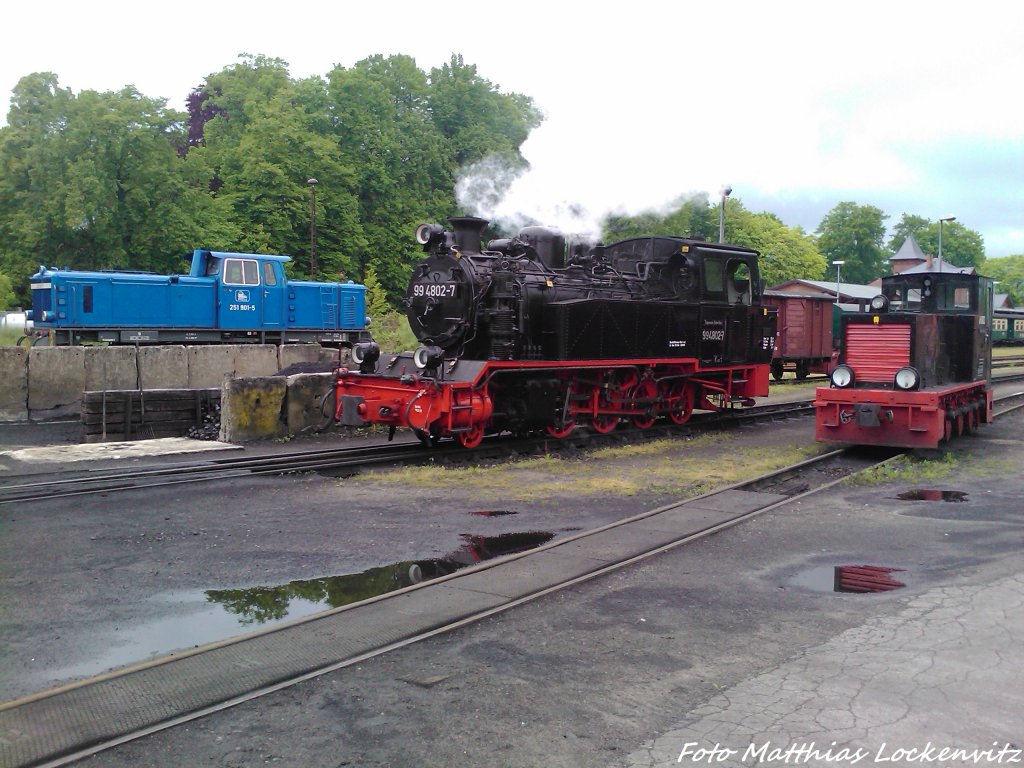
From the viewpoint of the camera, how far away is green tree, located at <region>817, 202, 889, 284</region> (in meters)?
111

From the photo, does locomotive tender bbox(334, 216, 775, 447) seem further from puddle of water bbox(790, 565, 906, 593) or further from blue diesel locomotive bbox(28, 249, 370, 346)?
blue diesel locomotive bbox(28, 249, 370, 346)

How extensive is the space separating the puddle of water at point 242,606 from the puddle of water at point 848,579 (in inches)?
93.1

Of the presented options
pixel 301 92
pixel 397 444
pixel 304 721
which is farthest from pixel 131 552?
pixel 301 92

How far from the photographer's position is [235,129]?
4284 centimetres

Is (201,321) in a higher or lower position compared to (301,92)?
lower

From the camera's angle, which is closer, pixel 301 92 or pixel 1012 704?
pixel 1012 704

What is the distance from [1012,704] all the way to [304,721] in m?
3.61

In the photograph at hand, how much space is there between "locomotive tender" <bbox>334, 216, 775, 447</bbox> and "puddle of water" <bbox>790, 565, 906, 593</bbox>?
5872 millimetres

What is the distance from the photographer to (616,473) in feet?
37.5

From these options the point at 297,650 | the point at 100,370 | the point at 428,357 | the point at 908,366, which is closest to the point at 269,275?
the point at 100,370

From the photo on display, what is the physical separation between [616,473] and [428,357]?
3027 mm

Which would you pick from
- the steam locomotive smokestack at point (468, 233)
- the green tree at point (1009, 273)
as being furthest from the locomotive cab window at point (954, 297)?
the green tree at point (1009, 273)

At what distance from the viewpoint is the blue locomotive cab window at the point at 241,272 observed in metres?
22.2

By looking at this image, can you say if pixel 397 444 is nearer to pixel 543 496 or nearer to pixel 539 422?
pixel 539 422
